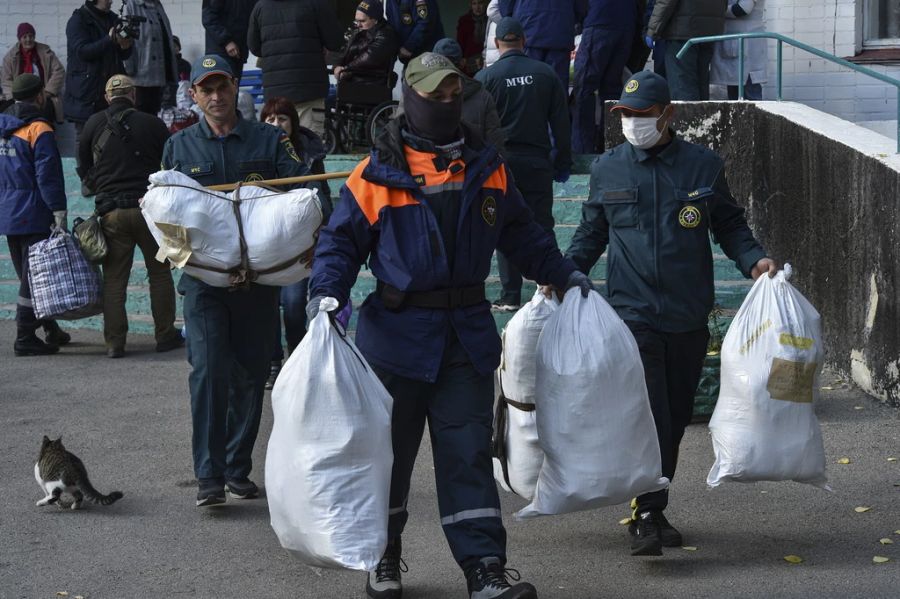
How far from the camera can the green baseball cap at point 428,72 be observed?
482 cm

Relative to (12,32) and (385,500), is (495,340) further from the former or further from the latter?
(12,32)

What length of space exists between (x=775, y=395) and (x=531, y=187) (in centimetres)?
439

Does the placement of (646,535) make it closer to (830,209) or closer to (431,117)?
(431,117)

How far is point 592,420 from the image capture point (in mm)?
5012

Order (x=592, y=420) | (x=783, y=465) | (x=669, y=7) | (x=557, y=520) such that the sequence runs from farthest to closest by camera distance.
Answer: (x=669, y=7), (x=557, y=520), (x=783, y=465), (x=592, y=420)

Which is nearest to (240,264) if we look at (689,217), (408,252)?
(408,252)

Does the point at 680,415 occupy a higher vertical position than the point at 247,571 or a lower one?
higher

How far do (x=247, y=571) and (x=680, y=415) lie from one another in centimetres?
189

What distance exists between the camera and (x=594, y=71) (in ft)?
37.3

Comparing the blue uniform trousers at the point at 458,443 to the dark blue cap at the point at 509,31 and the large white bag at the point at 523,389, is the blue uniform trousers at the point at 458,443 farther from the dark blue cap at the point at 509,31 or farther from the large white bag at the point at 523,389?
the dark blue cap at the point at 509,31

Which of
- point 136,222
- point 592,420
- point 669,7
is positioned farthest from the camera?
point 669,7

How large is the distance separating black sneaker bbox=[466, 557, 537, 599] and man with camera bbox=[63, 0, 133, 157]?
889 centimetres

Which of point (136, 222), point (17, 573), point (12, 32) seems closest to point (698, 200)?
point (17, 573)

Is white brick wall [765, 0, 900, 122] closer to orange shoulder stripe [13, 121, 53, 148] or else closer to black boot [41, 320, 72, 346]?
orange shoulder stripe [13, 121, 53, 148]
